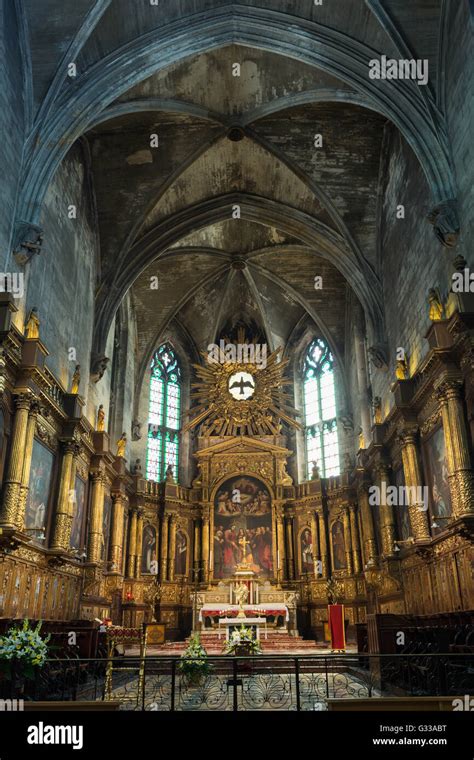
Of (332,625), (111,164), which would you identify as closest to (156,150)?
(111,164)

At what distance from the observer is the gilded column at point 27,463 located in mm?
12164

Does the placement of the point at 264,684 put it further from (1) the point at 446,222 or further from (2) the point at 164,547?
(2) the point at 164,547

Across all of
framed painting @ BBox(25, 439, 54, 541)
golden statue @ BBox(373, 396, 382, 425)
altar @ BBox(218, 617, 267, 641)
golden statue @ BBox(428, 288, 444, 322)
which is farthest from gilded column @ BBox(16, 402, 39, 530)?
golden statue @ BBox(373, 396, 382, 425)

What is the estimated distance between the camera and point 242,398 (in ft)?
88.3

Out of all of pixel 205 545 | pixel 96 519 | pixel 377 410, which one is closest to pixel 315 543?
pixel 205 545

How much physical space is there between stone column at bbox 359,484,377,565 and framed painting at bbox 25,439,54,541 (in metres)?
10.1

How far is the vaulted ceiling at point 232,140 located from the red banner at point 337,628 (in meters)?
8.53

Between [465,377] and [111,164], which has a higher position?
[111,164]

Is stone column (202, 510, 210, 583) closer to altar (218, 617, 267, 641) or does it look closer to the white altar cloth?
the white altar cloth

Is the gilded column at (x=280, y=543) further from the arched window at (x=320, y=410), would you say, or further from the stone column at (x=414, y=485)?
the stone column at (x=414, y=485)
